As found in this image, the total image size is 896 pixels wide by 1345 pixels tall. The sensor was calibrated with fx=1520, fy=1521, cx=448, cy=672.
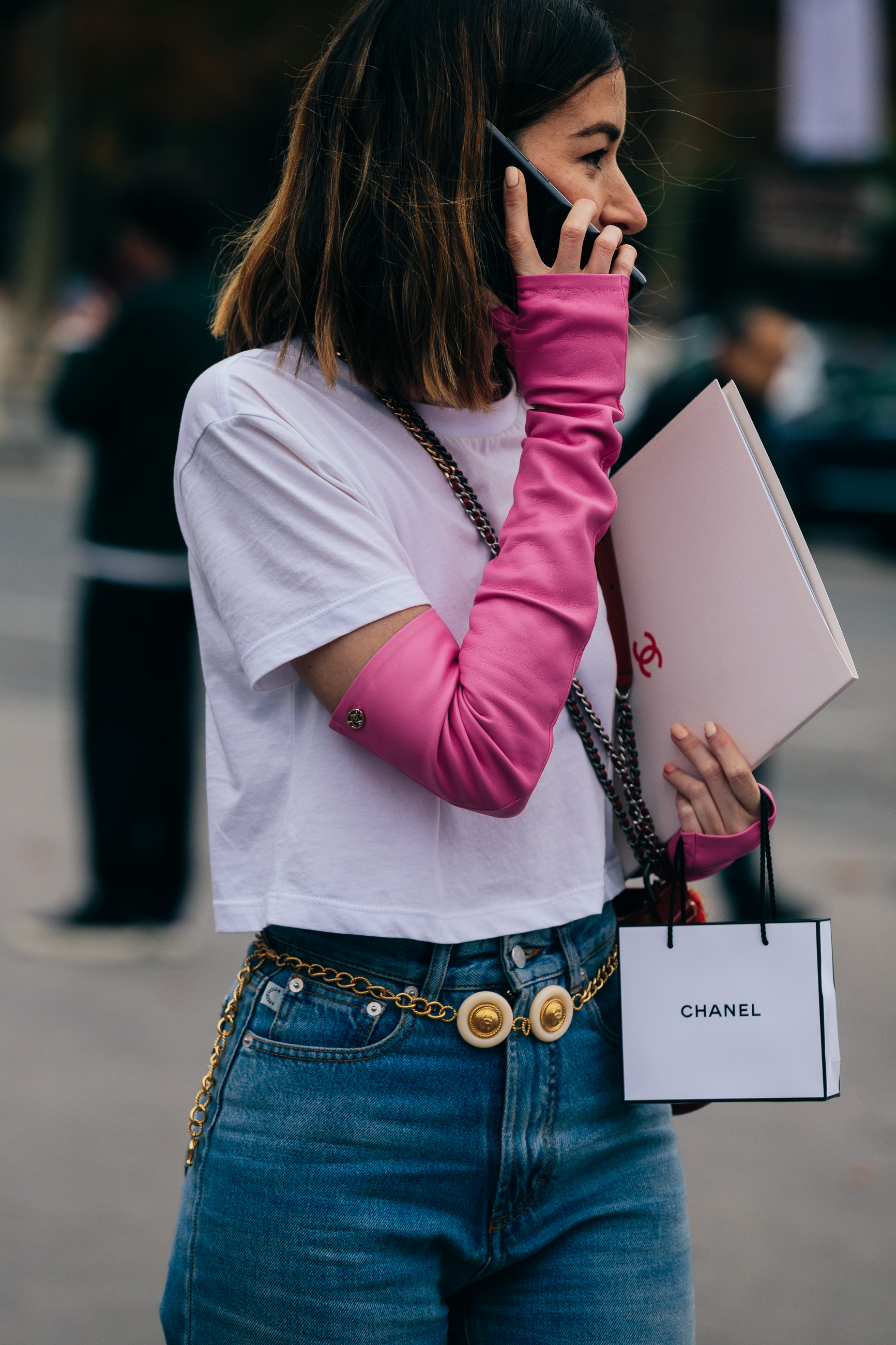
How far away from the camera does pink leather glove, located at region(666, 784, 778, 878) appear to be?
→ 61.0 inches

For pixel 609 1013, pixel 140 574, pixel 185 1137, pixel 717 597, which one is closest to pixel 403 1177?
pixel 609 1013

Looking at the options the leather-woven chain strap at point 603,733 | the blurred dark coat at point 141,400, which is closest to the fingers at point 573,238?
the leather-woven chain strap at point 603,733

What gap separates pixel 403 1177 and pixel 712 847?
453 millimetres

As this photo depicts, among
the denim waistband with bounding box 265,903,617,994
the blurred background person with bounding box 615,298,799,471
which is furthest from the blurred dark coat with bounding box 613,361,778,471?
the denim waistband with bounding box 265,903,617,994

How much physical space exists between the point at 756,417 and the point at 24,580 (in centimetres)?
613

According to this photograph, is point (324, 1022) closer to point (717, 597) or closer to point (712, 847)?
point (712, 847)

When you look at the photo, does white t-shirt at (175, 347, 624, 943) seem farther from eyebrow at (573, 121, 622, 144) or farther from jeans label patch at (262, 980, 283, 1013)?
eyebrow at (573, 121, 622, 144)

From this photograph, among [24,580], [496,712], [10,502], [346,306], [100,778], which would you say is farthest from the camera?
[10,502]

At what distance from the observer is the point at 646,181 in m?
1.91

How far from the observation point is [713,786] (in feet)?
5.05

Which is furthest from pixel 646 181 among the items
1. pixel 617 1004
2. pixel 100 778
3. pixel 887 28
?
pixel 887 28

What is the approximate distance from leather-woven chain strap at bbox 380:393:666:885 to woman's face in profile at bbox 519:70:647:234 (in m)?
0.26

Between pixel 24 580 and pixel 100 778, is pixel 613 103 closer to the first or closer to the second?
pixel 100 778

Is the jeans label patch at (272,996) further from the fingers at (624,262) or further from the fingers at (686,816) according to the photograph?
the fingers at (624,262)
